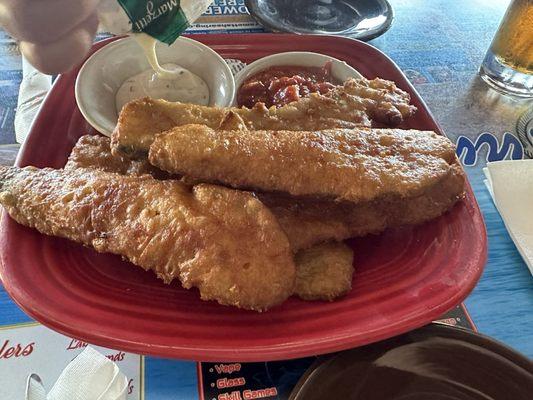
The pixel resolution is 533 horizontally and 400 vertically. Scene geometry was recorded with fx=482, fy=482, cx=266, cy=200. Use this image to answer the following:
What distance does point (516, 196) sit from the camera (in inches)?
73.3

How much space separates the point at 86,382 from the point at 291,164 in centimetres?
78

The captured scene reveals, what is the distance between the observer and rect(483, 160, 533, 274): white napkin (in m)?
1.75

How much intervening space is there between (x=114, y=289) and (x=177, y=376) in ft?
0.98

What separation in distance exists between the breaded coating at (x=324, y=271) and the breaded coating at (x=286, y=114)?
411 millimetres

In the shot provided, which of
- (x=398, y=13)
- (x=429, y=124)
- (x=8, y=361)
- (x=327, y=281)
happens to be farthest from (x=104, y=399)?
(x=398, y=13)

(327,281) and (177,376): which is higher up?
(327,281)

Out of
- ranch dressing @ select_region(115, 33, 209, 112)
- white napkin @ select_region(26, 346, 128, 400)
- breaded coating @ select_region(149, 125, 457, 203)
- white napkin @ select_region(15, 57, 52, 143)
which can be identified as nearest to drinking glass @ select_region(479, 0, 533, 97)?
breaded coating @ select_region(149, 125, 457, 203)

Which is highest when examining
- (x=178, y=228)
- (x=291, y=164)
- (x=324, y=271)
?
(x=291, y=164)

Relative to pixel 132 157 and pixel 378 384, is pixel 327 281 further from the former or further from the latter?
pixel 132 157

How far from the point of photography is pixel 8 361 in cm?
133

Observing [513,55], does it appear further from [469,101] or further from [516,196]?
[516,196]

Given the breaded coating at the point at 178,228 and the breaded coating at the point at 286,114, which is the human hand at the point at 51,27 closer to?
the breaded coating at the point at 286,114

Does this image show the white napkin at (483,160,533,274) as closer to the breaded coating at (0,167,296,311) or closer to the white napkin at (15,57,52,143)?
the breaded coating at (0,167,296,311)

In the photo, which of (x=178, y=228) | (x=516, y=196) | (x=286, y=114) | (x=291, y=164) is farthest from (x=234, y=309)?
(x=516, y=196)
